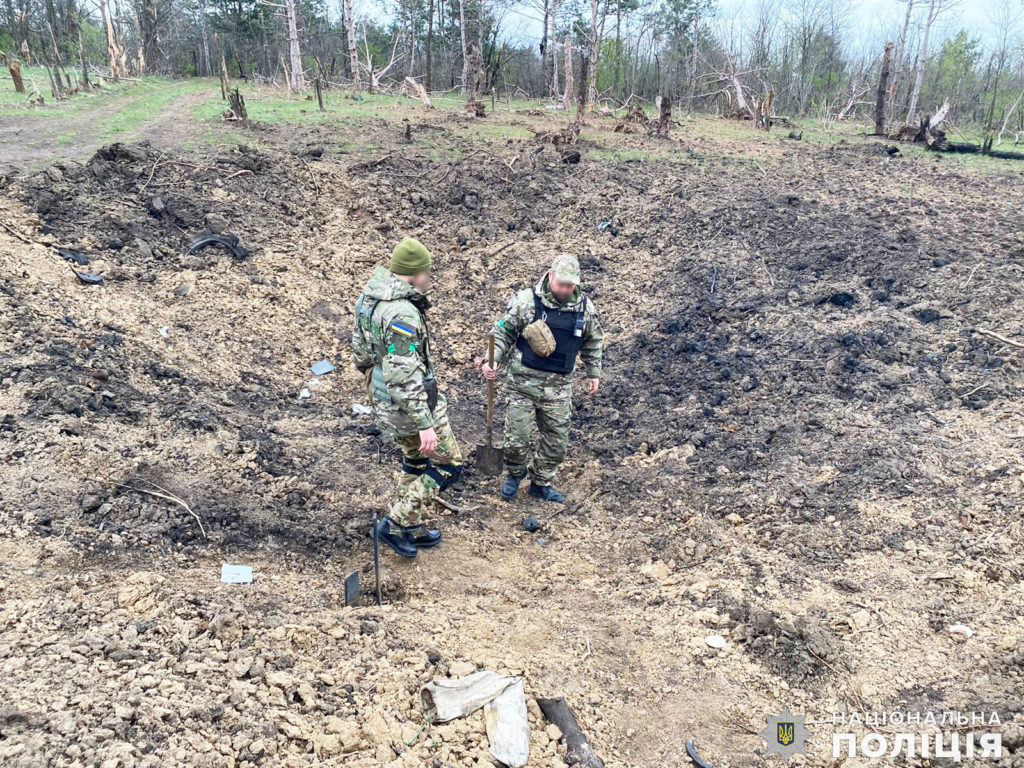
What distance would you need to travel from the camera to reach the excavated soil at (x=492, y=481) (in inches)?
105

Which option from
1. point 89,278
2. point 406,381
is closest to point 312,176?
point 89,278

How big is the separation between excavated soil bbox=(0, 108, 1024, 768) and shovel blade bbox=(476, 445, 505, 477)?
0.17 meters

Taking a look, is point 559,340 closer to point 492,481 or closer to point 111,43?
point 492,481

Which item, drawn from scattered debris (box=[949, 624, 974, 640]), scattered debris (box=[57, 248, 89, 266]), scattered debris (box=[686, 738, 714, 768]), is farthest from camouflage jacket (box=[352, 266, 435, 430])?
scattered debris (box=[57, 248, 89, 266])

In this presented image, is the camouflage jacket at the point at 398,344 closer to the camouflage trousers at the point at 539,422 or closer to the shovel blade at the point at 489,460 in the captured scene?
the camouflage trousers at the point at 539,422

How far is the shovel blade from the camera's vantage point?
5383 mm

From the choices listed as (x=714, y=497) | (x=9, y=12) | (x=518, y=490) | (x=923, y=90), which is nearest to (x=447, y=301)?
(x=518, y=490)

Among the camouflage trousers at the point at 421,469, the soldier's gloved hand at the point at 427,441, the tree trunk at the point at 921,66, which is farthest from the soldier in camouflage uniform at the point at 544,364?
the tree trunk at the point at 921,66

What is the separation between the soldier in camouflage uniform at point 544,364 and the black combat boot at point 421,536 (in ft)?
2.95

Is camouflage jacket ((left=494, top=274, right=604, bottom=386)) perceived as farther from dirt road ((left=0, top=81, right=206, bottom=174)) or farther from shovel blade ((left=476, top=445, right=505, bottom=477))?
dirt road ((left=0, top=81, right=206, bottom=174))

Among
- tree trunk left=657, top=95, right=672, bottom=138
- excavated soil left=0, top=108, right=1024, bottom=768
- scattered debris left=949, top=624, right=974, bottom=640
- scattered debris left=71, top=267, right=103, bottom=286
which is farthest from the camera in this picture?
tree trunk left=657, top=95, right=672, bottom=138

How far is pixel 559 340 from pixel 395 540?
1.80 m

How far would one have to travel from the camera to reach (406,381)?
3680mm

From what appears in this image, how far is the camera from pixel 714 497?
468 cm
